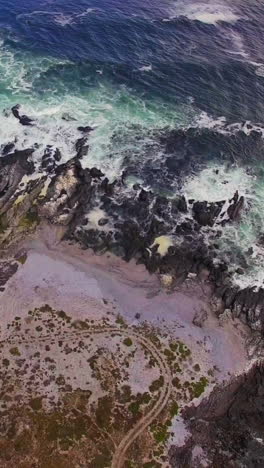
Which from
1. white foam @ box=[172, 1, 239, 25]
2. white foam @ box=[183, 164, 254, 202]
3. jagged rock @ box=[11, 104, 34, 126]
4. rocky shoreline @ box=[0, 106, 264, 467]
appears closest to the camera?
rocky shoreline @ box=[0, 106, 264, 467]

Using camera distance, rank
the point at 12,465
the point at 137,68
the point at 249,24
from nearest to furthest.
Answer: the point at 12,465
the point at 137,68
the point at 249,24

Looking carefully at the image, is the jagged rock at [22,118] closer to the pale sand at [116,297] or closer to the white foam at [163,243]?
the pale sand at [116,297]

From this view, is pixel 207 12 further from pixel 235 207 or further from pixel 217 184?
pixel 235 207

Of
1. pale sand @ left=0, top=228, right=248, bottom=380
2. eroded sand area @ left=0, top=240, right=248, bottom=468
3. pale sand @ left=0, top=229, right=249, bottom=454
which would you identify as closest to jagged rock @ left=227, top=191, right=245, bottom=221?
pale sand @ left=0, top=229, right=249, bottom=454

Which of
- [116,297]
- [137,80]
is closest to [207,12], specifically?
[137,80]

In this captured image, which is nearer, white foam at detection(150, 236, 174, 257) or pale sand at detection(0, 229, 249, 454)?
pale sand at detection(0, 229, 249, 454)

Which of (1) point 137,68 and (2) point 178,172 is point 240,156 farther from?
(1) point 137,68

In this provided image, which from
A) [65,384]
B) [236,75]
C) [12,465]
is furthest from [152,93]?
[12,465]

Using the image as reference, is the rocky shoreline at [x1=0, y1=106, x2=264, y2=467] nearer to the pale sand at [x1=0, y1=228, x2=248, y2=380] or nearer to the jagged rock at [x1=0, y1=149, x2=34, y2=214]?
the jagged rock at [x1=0, y1=149, x2=34, y2=214]
